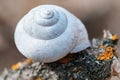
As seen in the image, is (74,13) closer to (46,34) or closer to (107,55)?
(107,55)

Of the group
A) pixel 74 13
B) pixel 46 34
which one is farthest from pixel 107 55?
pixel 74 13

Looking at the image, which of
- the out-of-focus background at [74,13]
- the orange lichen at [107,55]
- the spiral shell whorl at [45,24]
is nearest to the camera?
the spiral shell whorl at [45,24]

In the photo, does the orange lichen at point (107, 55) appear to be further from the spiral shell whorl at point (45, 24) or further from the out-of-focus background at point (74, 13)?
the out-of-focus background at point (74, 13)

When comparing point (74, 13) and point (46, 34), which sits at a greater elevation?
point (74, 13)

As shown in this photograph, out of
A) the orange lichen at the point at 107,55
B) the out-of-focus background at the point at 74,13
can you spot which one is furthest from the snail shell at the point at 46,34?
the out-of-focus background at the point at 74,13

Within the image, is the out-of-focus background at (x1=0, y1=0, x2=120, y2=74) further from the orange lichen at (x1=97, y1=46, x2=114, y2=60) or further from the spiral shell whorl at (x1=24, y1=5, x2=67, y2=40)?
the spiral shell whorl at (x1=24, y1=5, x2=67, y2=40)

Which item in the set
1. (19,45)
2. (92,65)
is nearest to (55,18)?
(19,45)
